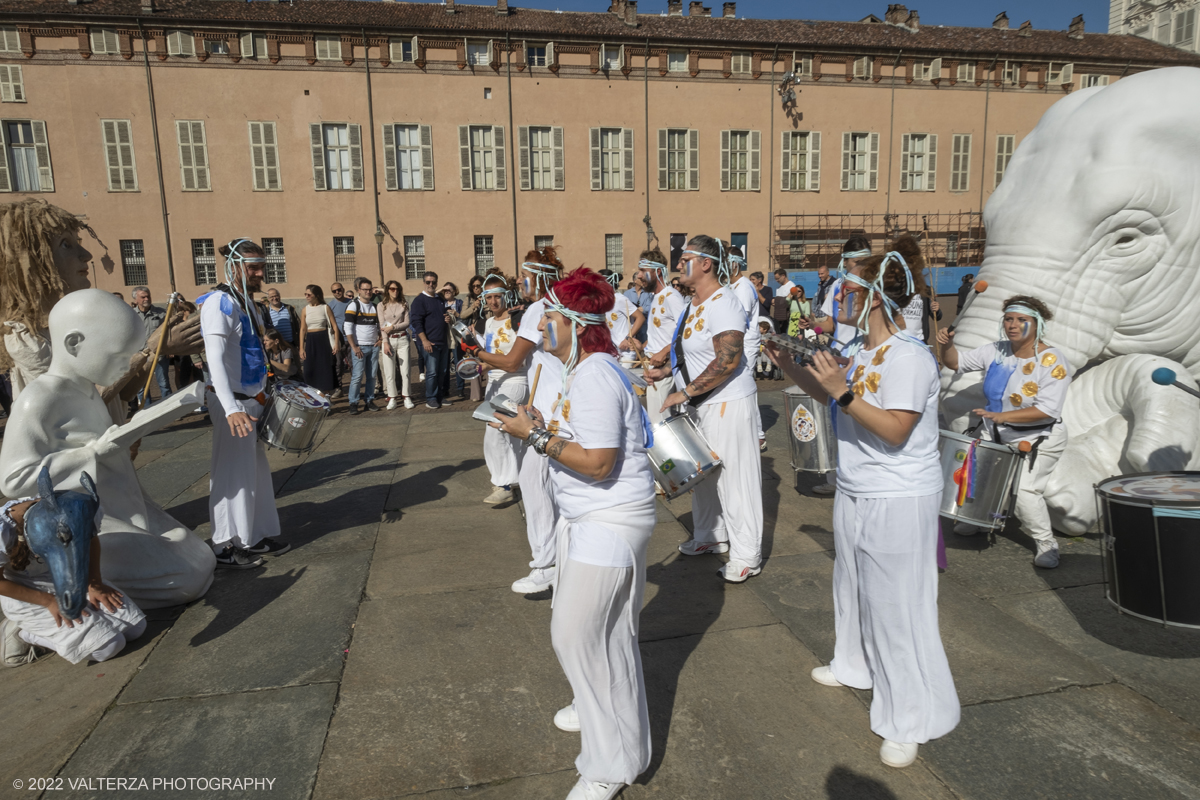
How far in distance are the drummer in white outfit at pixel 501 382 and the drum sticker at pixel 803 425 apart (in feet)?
6.65

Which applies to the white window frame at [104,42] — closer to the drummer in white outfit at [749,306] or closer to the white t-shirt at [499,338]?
the white t-shirt at [499,338]

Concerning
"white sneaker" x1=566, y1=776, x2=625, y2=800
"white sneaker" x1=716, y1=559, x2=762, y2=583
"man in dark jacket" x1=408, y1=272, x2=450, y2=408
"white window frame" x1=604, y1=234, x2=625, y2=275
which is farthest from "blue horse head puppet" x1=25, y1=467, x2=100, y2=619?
"white window frame" x1=604, y1=234, x2=625, y2=275

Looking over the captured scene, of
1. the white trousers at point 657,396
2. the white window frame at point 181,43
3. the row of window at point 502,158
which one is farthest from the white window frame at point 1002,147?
the white window frame at point 181,43

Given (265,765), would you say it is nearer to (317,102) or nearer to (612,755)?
(612,755)

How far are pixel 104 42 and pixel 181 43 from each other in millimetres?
2183

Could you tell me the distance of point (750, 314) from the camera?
18.2 feet

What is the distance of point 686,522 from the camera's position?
5488 mm

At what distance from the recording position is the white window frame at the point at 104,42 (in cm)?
2306

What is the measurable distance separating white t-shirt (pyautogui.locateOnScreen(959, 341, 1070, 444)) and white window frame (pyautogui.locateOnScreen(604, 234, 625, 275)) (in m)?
23.2

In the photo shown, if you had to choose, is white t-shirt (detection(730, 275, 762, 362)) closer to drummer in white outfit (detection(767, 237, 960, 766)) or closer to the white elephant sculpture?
the white elephant sculpture

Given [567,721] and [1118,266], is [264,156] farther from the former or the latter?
[567,721]

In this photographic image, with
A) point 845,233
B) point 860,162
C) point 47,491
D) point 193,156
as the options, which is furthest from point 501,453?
point 860,162

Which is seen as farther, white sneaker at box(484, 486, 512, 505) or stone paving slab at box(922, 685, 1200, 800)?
white sneaker at box(484, 486, 512, 505)

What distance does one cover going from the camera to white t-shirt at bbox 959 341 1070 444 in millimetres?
4262
